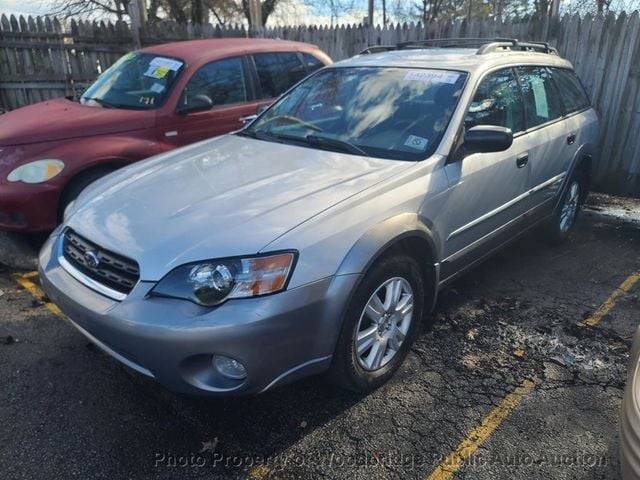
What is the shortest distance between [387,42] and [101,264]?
22.3 feet

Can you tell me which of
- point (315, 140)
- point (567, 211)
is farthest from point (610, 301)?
point (315, 140)

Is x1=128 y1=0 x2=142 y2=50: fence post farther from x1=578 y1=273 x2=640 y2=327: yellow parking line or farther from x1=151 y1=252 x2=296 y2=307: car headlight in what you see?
x1=578 y1=273 x2=640 y2=327: yellow parking line

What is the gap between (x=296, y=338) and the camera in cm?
224

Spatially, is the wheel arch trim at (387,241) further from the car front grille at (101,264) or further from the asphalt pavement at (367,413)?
the car front grille at (101,264)

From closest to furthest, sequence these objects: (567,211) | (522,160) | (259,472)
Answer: (259,472) < (522,160) < (567,211)

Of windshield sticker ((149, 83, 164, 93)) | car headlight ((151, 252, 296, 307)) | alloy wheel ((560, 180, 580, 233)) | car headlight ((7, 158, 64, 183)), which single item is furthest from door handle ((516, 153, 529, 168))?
car headlight ((7, 158, 64, 183))

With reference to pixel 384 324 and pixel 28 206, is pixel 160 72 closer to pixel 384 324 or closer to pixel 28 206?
pixel 28 206

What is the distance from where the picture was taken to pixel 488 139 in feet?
9.66

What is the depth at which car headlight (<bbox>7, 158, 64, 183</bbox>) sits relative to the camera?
415 centimetres

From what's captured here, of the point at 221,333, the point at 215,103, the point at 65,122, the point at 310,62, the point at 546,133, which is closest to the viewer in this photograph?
the point at 221,333

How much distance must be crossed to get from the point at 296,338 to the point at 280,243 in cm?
43

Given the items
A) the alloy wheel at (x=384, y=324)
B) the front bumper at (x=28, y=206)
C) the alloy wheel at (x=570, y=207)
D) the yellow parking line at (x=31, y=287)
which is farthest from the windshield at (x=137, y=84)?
the alloy wheel at (x=570, y=207)

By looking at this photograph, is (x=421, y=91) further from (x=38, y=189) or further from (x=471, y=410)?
(x=38, y=189)

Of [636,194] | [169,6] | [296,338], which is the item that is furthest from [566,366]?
[169,6]
